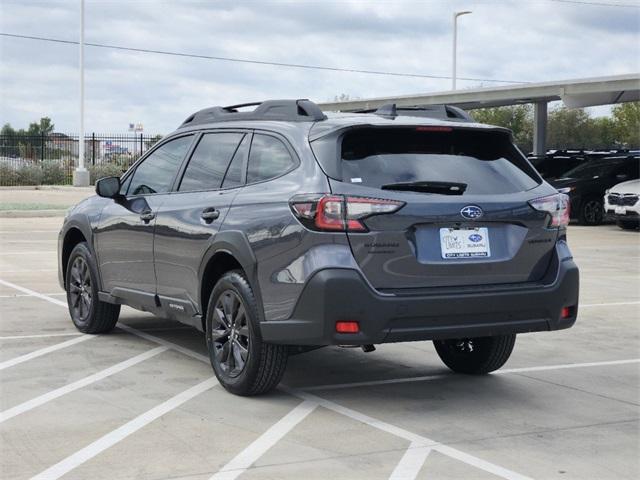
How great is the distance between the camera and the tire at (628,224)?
2417 centimetres

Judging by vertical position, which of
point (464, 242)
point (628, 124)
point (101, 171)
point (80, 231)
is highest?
point (628, 124)

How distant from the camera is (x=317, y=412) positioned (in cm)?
623

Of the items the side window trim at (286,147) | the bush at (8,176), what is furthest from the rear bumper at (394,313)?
the bush at (8,176)

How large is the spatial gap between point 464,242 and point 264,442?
167 centimetres

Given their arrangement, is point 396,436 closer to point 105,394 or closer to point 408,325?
point 408,325

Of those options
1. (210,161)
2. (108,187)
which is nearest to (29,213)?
(108,187)

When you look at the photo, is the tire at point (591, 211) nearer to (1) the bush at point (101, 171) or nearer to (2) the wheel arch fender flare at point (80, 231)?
(2) the wheel arch fender flare at point (80, 231)

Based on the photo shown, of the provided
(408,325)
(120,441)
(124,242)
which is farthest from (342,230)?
(124,242)

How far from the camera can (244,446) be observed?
→ 5.45 m

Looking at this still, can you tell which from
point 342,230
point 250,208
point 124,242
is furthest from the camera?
point 124,242

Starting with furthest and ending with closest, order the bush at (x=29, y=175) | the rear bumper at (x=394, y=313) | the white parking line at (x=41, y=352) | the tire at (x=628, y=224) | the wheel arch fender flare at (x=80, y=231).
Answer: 1. the bush at (x=29, y=175)
2. the tire at (x=628, y=224)
3. the wheel arch fender flare at (x=80, y=231)
4. the white parking line at (x=41, y=352)
5. the rear bumper at (x=394, y=313)

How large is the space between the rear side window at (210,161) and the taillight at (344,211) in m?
1.33

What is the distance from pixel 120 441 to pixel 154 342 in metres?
3.05

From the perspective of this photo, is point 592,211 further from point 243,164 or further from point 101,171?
point 101,171
